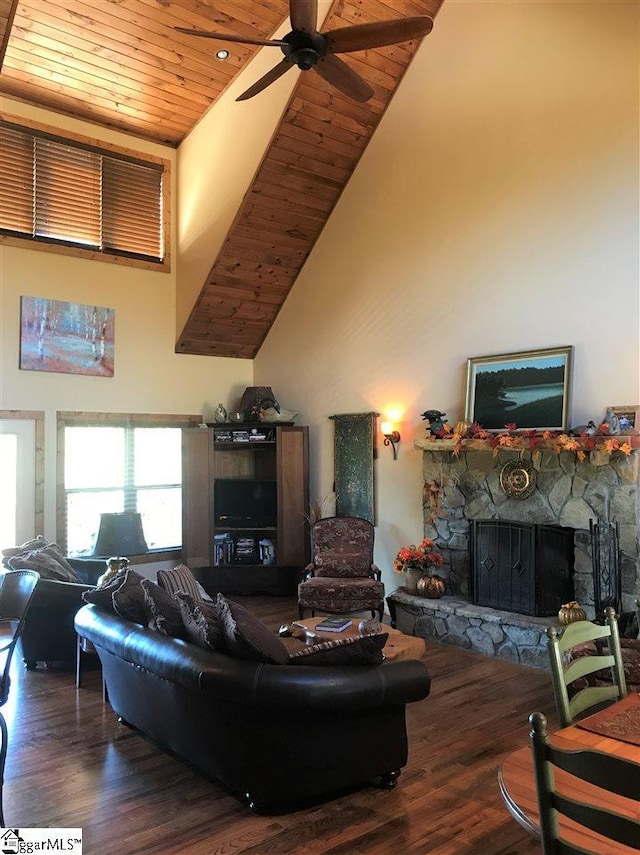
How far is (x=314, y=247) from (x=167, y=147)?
216 centimetres

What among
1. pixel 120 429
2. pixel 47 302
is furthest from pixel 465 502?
pixel 47 302

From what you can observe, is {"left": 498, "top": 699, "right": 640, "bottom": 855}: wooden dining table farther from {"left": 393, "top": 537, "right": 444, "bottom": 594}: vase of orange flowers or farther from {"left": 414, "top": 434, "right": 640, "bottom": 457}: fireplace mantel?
{"left": 393, "top": 537, "right": 444, "bottom": 594}: vase of orange flowers

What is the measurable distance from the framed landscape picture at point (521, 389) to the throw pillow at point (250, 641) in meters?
3.15

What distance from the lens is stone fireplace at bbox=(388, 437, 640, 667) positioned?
193 inches

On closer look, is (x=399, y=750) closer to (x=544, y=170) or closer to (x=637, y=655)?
(x=637, y=655)

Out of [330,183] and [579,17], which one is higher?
[579,17]

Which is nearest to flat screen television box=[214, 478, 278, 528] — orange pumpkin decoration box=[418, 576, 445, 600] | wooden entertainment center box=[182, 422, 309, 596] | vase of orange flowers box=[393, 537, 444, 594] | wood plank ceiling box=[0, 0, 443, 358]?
wooden entertainment center box=[182, 422, 309, 596]

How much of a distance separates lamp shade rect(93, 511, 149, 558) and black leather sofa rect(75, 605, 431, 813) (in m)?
2.94

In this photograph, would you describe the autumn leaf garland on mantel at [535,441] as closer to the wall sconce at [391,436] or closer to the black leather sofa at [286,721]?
the wall sconce at [391,436]

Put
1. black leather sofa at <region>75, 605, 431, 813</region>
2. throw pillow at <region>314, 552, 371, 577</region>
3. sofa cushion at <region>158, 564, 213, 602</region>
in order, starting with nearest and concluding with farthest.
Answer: black leather sofa at <region>75, 605, 431, 813</region> < sofa cushion at <region>158, 564, 213, 602</region> < throw pillow at <region>314, 552, 371, 577</region>

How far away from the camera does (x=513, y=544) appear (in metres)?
5.45

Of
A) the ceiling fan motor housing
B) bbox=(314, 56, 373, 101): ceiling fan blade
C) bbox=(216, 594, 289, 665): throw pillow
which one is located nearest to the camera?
bbox=(216, 594, 289, 665): throw pillow

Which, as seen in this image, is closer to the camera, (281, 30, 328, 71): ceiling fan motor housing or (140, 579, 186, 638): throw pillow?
(140, 579, 186, 638): throw pillow

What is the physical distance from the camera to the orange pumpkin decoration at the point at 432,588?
582 cm
